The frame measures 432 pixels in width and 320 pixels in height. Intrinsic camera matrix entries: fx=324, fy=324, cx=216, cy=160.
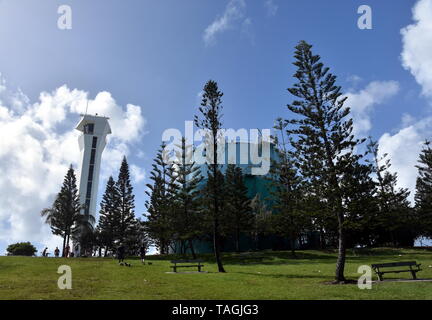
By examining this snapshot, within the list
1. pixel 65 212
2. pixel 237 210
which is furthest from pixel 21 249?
pixel 237 210

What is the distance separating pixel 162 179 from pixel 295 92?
964 inches

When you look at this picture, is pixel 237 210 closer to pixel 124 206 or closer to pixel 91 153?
pixel 124 206

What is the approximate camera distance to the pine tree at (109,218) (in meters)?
45.8

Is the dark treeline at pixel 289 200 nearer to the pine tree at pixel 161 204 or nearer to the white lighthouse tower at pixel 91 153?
the pine tree at pixel 161 204

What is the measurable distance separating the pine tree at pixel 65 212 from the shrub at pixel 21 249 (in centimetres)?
347

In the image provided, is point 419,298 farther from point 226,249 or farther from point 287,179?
point 226,249

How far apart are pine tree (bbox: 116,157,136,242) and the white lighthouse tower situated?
24.5 meters

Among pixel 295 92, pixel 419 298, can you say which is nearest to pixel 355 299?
pixel 419 298

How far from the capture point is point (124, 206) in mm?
46375

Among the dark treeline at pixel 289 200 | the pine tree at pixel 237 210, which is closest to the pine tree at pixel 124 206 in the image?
the dark treeline at pixel 289 200

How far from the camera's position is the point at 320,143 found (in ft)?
49.6

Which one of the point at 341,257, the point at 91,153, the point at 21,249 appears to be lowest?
the point at 21,249

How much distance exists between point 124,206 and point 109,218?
2.82m

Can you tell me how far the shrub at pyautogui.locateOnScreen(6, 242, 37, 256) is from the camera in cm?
3950
